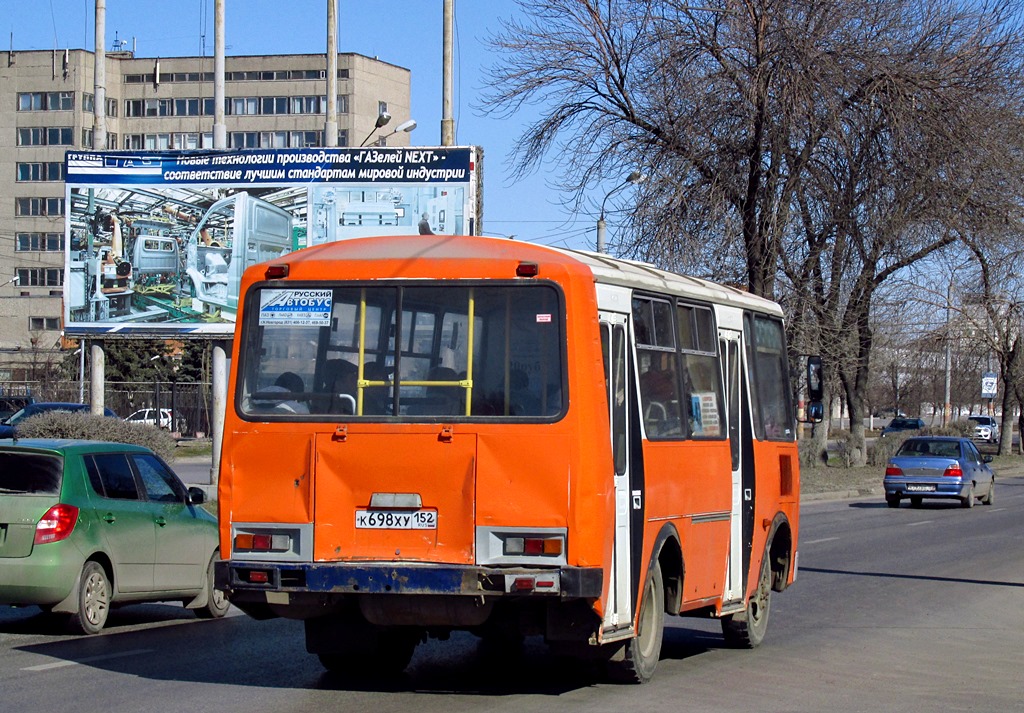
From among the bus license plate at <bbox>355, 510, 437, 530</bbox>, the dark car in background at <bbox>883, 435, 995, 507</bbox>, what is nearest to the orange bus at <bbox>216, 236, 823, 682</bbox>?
the bus license plate at <bbox>355, 510, 437, 530</bbox>

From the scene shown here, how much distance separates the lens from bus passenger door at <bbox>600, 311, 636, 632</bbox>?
8.07 meters

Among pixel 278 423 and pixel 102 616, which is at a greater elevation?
pixel 278 423

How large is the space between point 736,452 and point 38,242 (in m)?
86.9

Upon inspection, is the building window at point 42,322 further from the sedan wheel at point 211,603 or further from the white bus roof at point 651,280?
the white bus roof at point 651,280

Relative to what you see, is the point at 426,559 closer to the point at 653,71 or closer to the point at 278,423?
the point at 278,423

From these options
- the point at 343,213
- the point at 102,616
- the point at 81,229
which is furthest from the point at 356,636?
the point at 81,229

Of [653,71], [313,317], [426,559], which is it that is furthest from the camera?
[653,71]

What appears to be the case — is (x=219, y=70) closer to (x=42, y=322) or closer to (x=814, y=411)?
(x=814, y=411)

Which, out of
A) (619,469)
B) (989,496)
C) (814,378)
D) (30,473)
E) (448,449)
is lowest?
(989,496)

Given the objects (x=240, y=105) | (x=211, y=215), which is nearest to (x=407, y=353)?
(x=211, y=215)

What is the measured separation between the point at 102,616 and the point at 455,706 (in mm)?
4345

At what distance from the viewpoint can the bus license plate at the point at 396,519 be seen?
25.8 ft

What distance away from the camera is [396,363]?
816 centimetres

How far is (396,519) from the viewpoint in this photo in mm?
7906
